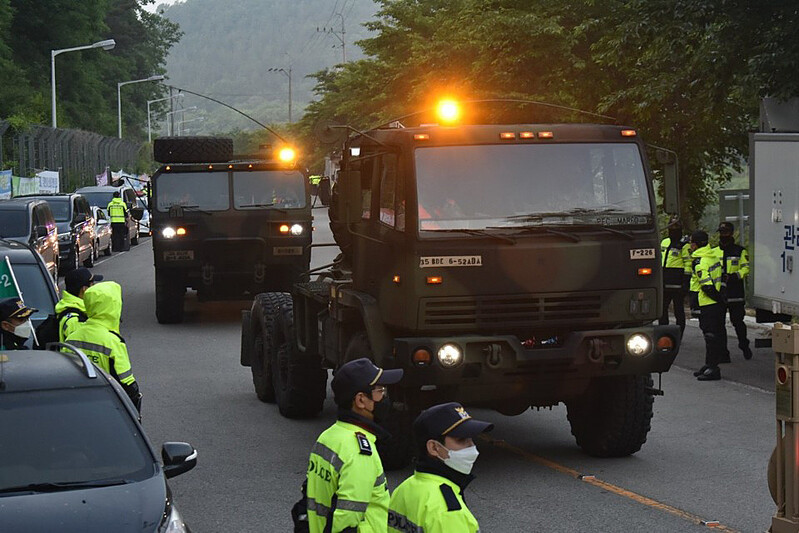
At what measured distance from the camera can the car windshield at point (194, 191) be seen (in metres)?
20.6

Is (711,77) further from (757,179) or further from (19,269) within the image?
(19,269)

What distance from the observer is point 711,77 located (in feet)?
59.1

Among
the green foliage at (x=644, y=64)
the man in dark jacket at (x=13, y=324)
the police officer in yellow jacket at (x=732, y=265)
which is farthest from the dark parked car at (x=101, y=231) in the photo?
the man in dark jacket at (x=13, y=324)

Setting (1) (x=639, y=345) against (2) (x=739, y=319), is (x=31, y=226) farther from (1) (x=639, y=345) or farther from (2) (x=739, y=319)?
(1) (x=639, y=345)

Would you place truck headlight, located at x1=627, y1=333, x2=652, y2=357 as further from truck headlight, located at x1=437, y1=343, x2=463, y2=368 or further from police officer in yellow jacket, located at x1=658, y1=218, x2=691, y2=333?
police officer in yellow jacket, located at x1=658, y1=218, x2=691, y2=333

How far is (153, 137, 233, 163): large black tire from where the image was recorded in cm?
2097

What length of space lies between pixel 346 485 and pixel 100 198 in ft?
122

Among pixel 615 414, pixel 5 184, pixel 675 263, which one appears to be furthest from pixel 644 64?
pixel 5 184

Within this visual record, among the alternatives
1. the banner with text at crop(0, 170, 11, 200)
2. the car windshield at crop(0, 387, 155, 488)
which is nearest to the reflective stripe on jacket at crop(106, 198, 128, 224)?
the banner with text at crop(0, 170, 11, 200)

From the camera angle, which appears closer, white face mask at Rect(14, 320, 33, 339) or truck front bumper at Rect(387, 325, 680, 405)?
truck front bumper at Rect(387, 325, 680, 405)

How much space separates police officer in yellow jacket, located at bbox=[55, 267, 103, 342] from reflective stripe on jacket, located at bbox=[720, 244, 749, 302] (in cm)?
813

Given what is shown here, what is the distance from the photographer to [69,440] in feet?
22.4

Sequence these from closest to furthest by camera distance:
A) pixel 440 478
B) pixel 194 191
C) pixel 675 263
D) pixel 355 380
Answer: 1. pixel 440 478
2. pixel 355 380
3. pixel 675 263
4. pixel 194 191

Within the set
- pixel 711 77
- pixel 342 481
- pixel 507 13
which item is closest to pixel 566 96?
pixel 507 13
